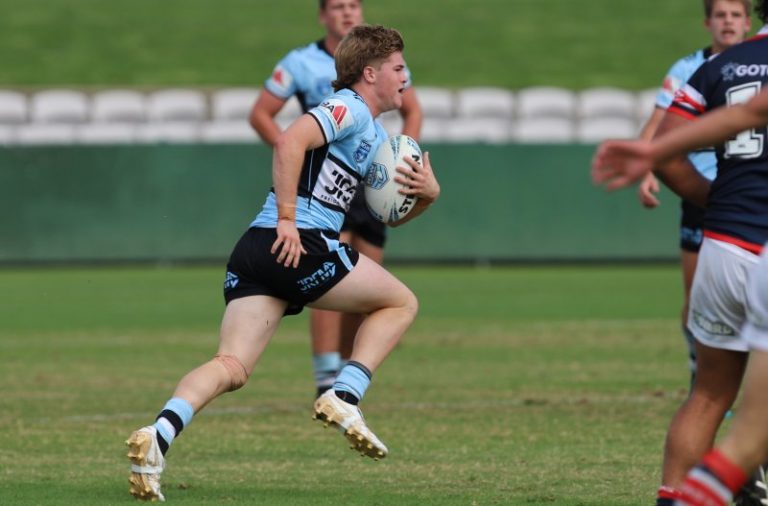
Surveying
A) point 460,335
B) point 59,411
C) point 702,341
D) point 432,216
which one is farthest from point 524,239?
point 702,341

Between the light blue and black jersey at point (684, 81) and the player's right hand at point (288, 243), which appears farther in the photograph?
the light blue and black jersey at point (684, 81)

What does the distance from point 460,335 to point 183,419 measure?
802 cm

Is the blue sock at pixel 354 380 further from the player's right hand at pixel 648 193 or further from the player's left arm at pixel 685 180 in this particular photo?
the player's right hand at pixel 648 193

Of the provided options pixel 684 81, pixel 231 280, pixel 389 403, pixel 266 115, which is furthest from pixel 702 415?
pixel 266 115

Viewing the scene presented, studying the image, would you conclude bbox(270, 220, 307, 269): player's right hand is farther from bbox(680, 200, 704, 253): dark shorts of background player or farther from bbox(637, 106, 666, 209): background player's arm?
bbox(680, 200, 704, 253): dark shorts of background player

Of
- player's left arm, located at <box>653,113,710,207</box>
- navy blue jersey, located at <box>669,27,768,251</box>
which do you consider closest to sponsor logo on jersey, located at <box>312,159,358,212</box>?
player's left arm, located at <box>653,113,710,207</box>

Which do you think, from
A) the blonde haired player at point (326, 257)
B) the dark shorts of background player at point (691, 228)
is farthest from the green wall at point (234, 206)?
the blonde haired player at point (326, 257)

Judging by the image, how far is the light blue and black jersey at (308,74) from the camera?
1041 cm

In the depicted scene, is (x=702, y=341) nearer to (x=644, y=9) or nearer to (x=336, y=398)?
(x=336, y=398)

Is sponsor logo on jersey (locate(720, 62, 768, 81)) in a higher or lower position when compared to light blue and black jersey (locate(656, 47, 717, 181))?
higher

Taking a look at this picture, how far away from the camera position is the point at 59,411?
10.0 meters

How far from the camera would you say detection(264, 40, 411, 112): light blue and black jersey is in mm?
10406

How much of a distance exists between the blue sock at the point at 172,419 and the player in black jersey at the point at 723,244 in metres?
2.10

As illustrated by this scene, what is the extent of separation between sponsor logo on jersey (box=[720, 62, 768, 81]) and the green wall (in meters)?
16.4
